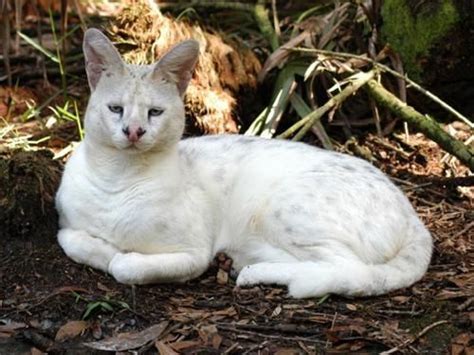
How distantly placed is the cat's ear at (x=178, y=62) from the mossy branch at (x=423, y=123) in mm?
1851

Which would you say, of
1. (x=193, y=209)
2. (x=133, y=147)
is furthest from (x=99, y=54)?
(x=193, y=209)

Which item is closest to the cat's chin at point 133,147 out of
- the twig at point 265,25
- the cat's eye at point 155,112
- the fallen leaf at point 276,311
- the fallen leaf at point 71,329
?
the cat's eye at point 155,112

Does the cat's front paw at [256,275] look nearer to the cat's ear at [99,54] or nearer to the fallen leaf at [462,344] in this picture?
the fallen leaf at [462,344]

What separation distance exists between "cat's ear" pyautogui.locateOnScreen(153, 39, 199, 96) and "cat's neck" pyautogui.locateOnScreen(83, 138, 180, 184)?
0.37 meters

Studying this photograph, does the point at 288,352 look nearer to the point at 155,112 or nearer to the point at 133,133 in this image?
the point at 133,133

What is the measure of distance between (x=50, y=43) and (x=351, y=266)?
170 inches

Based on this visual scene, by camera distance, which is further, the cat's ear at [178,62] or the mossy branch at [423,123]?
the mossy branch at [423,123]

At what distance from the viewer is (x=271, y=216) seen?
14.1ft

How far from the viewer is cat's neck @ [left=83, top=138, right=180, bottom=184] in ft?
13.9

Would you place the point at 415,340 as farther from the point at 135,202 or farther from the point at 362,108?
the point at 362,108

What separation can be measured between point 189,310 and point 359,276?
2.65 feet

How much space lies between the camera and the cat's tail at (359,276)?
3924 mm

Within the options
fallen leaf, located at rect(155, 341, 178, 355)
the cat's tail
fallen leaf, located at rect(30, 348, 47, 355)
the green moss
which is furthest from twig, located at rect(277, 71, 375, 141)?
fallen leaf, located at rect(30, 348, 47, 355)

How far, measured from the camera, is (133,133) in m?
3.97
